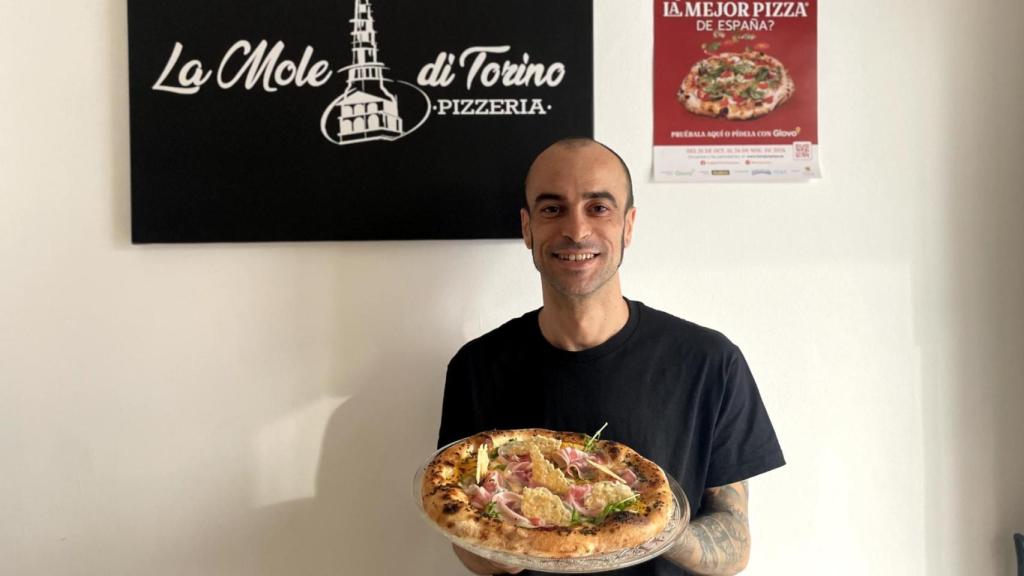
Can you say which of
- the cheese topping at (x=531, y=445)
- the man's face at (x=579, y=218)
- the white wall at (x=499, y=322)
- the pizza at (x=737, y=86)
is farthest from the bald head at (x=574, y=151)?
the cheese topping at (x=531, y=445)

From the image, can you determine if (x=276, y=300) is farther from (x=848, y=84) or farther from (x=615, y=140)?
(x=848, y=84)

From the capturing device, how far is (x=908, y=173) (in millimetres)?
1656

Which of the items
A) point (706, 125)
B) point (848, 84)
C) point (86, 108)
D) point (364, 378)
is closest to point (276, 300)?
point (364, 378)

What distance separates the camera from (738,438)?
1397 mm

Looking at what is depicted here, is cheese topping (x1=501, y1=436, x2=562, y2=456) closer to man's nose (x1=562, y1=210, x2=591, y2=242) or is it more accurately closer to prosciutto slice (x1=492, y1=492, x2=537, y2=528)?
prosciutto slice (x1=492, y1=492, x2=537, y2=528)

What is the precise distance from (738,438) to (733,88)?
0.82 metres

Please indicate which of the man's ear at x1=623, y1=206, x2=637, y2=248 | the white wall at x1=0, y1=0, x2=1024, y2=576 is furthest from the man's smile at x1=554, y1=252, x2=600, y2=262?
the white wall at x1=0, y1=0, x2=1024, y2=576

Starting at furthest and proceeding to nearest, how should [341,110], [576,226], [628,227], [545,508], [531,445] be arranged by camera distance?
1. [341,110]
2. [628,227]
3. [576,226]
4. [531,445]
5. [545,508]

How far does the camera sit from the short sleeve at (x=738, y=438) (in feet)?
4.55

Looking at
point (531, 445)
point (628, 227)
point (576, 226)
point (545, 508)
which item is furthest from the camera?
point (628, 227)

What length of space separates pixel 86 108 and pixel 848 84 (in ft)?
6.01

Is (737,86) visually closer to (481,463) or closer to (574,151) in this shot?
(574,151)

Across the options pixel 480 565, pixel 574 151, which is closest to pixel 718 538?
pixel 480 565

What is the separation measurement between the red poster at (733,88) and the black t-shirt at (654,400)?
452 mm
